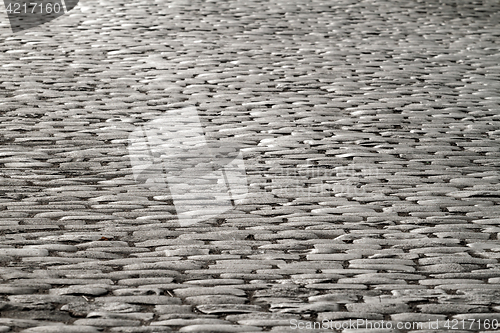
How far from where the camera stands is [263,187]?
7.00 meters

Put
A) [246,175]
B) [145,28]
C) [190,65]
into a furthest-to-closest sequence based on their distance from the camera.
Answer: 1. [145,28]
2. [190,65]
3. [246,175]

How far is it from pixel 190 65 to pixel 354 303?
7384 mm

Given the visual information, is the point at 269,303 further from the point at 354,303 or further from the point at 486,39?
the point at 486,39

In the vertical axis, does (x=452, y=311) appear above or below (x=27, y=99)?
above

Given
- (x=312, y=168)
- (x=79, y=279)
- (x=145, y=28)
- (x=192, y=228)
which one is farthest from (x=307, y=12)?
(x=79, y=279)


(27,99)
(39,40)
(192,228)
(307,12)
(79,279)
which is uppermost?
(79,279)

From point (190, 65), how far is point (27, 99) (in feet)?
8.96

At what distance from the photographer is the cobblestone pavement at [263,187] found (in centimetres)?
481

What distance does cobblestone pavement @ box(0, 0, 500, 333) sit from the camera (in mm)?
4809

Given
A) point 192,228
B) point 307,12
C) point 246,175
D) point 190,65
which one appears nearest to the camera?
point 192,228

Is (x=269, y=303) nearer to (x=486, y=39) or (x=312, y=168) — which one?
(x=312, y=168)

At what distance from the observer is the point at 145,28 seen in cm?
1462

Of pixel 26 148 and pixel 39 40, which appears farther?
pixel 39 40

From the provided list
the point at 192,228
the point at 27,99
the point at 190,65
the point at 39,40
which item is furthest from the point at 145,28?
the point at 192,228
